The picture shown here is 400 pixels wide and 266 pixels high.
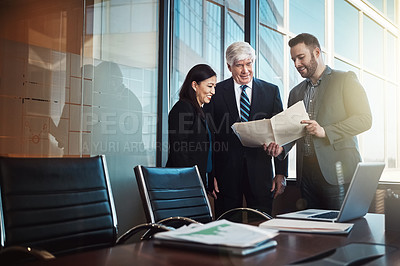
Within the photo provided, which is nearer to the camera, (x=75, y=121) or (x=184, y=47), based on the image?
(x=75, y=121)

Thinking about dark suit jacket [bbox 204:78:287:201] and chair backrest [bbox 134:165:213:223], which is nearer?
chair backrest [bbox 134:165:213:223]

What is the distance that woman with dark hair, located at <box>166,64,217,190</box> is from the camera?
3.29 metres

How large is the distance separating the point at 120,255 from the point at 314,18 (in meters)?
3.14

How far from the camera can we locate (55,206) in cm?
177

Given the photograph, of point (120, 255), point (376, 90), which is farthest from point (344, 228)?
point (376, 90)

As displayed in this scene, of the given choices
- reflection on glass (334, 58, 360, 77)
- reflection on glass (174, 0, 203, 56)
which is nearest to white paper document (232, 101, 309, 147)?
reflection on glass (334, 58, 360, 77)

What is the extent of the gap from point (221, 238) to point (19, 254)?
32.7 inches

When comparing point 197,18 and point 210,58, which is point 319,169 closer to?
point 210,58

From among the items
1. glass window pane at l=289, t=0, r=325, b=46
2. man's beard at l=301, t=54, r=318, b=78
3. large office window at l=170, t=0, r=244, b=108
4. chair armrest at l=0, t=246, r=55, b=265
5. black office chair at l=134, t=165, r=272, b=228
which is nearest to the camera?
chair armrest at l=0, t=246, r=55, b=265

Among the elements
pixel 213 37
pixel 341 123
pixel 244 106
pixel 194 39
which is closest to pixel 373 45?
pixel 341 123

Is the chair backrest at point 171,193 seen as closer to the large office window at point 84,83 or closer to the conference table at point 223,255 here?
the conference table at point 223,255

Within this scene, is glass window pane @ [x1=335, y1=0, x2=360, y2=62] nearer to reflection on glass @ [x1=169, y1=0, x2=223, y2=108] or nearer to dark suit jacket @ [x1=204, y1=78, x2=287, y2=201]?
dark suit jacket @ [x1=204, y1=78, x2=287, y2=201]

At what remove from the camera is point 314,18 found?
12.4 ft

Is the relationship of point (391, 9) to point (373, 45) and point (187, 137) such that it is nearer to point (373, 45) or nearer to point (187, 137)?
point (373, 45)
